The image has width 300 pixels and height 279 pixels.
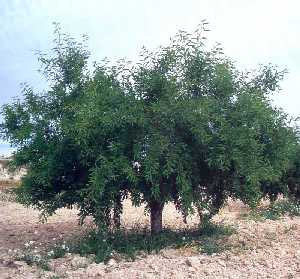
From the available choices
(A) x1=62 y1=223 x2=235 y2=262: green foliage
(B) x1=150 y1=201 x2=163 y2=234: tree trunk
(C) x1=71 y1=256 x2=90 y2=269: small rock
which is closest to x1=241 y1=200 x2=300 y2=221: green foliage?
(A) x1=62 y1=223 x2=235 y2=262: green foliage

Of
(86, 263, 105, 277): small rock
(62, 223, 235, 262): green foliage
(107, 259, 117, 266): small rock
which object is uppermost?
(62, 223, 235, 262): green foliage

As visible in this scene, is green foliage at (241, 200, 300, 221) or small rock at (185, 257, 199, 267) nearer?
small rock at (185, 257, 199, 267)

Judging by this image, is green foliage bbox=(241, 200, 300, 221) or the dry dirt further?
green foliage bbox=(241, 200, 300, 221)

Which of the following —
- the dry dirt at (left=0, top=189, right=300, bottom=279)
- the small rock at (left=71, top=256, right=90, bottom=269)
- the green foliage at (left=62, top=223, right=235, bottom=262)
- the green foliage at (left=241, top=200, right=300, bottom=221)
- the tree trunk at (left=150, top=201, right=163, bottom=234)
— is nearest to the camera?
the dry dirt at (left=0, top=189, right=300, bottom=279)

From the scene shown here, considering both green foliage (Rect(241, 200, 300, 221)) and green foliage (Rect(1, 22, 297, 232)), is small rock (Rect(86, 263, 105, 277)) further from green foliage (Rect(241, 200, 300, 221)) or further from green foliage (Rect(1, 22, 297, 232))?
green foliage (Rect(241, 200, 300, 221))

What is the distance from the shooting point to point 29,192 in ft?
49.0

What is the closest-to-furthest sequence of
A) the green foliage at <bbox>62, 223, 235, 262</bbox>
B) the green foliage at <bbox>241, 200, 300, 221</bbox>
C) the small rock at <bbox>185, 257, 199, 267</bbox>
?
the small rock at <bbox>185, 257, 199, 267</bbox>, the green foliage at <bbox>62, 223, 235, 262</bbox>, the green foliage at <bbox>241, 200, 300, 221</bbox>

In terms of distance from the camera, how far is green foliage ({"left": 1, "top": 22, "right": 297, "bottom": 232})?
13375mm

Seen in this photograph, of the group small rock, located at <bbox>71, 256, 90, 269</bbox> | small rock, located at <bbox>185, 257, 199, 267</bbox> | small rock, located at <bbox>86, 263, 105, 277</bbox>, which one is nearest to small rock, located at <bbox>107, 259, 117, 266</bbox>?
small rock, located at <bbox>86, 263, 105, 277</bbox>

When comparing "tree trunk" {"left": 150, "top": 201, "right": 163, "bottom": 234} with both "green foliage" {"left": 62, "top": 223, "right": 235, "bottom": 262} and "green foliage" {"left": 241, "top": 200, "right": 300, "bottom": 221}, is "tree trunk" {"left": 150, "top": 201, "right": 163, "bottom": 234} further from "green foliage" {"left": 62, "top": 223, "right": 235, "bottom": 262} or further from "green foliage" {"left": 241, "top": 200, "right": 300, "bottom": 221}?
"green foliage" {"left": 241, "top": 200, "right": 300, "bottom": 221}

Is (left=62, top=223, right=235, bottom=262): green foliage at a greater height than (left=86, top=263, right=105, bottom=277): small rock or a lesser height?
greater

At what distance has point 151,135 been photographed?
44.6 ft

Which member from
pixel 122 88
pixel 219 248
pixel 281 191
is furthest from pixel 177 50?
pixel 281 191

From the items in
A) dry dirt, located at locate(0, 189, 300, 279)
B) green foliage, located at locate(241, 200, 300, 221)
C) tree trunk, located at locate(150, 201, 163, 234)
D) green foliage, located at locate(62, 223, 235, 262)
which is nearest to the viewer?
dry dirt, located at locate(0, 189, 300, 279)
